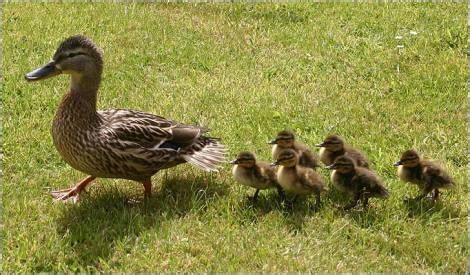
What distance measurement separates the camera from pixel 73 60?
483 centimetres

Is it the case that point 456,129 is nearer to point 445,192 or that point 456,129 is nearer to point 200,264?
point 445,192

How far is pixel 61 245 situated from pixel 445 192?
109 inches

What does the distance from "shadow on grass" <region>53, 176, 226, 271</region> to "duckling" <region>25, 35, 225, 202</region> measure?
0.16 m

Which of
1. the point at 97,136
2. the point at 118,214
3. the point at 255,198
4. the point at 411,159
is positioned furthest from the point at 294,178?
the point at 97,136

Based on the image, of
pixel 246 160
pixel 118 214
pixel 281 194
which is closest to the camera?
pixel 118 214

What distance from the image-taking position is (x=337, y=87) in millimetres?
7078

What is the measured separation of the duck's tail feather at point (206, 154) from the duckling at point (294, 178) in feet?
1.66

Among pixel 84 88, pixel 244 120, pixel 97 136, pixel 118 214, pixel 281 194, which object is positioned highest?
pixel 84 88

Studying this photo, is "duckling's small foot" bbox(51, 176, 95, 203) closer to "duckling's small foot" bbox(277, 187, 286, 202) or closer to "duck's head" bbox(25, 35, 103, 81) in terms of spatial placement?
"duck's head" bbox(25, 35, 103, 81)

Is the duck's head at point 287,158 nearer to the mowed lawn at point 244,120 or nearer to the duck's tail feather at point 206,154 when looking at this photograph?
the mowed lawn at point 244,120

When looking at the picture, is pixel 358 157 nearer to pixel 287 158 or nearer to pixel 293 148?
Answer: pixel 293 148

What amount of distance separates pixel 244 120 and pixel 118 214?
6.18 feet

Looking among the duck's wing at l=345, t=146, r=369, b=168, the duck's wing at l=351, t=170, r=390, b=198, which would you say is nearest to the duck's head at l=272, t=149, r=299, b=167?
the duck's wing at l=351, t=170, r=390, b=198

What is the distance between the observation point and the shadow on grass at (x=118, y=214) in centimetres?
438
